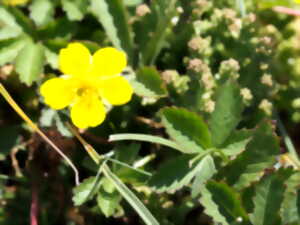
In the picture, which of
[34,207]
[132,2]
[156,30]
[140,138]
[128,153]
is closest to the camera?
[140,138]

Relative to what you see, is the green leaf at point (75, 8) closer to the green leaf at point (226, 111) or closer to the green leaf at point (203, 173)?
the green leaf at point (226, 111)

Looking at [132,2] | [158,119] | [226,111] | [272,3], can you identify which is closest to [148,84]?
[158,119]

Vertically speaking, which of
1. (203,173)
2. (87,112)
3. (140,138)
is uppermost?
(87,112)

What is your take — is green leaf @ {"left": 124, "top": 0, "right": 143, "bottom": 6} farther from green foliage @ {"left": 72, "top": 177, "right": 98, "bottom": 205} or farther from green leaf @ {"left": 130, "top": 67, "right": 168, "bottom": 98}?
green foliage @ {"left": 72, "top": 177, "right": 98, "bottom": 205}

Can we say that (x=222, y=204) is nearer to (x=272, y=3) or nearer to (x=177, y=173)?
(x=177, y=173)

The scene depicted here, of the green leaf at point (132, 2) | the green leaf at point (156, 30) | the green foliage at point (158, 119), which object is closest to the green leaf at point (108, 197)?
the green foliage at point (158, 119)

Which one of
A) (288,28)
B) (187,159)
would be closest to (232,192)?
(187,159)
